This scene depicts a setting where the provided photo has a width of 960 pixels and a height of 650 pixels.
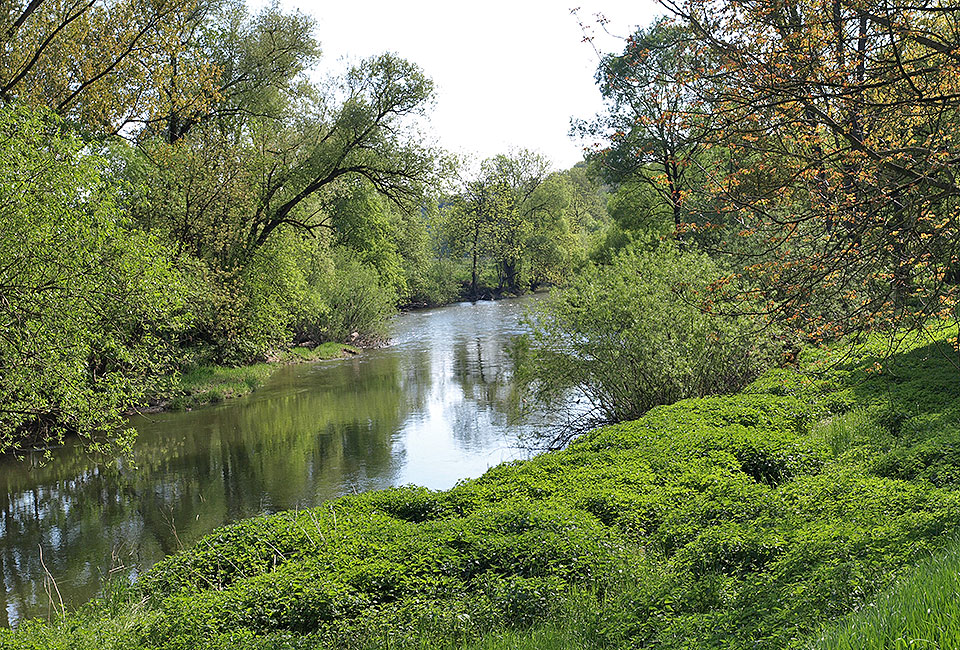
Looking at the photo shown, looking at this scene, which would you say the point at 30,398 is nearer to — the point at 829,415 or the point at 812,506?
the point at 812,506

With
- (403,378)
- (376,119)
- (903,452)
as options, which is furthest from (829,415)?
(376,119)

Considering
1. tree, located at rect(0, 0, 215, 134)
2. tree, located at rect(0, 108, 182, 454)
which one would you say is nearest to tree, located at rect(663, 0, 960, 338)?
tree, located at rect(0, 108, 182, 454)

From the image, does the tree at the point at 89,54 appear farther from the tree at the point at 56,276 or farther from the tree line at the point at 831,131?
the tree line at the point at 831,131

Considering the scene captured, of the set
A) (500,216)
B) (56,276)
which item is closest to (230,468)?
(56,276)

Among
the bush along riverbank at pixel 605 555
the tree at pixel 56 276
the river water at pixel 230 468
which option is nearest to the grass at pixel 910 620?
the bush along riverbank at pixel 605 555

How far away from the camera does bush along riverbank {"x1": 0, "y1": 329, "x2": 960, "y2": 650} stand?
17.9 feet

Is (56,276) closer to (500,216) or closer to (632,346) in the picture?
(632,346)

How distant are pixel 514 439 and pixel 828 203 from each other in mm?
10708

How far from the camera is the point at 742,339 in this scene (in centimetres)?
1612

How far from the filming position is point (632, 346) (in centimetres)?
1598

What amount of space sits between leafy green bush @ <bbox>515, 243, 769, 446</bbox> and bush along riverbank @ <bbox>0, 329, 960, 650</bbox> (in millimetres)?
5008

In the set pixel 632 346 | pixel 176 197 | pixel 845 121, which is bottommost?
pixel 632 346

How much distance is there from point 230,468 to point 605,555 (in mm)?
12339

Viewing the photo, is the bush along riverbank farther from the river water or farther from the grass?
the river water
